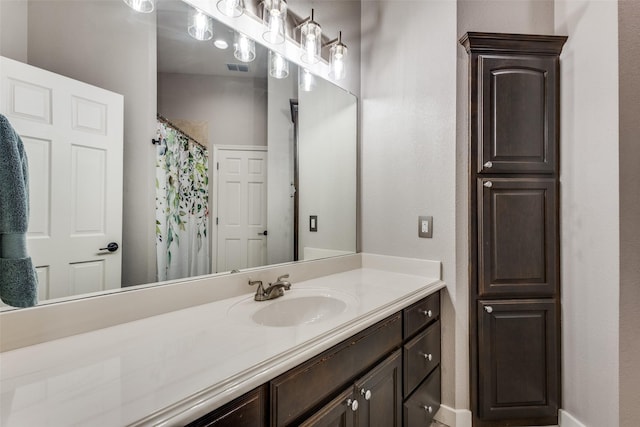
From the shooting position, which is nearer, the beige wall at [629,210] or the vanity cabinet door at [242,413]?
the vanity cabinet door at [242,413]

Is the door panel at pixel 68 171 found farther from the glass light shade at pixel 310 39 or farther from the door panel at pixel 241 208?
the glass light shade at pixel 310 39

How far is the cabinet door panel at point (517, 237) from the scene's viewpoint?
1642 millimetres

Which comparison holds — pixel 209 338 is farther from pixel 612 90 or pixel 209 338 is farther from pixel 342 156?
pixel 612 90

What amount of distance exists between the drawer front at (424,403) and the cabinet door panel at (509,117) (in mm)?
1153

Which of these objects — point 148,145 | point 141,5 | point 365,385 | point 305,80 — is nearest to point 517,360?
point 365,385

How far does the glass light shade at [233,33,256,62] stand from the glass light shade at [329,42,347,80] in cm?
61

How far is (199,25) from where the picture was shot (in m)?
1.23

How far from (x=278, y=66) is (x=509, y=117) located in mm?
1264

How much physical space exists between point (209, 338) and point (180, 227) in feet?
1.69

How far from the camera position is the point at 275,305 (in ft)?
4.19

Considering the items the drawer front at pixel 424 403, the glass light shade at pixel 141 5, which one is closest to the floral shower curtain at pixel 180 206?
the glass light shade at pixel 141 5

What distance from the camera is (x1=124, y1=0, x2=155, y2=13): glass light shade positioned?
3.39ft

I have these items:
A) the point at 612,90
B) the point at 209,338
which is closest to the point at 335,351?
the point at 209,338

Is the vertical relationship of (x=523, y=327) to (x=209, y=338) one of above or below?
below
